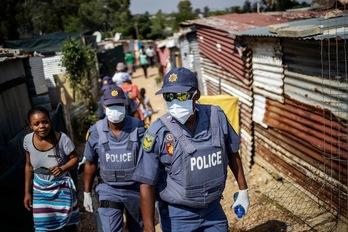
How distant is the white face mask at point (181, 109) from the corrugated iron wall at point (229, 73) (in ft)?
13.5

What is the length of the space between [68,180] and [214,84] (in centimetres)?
670

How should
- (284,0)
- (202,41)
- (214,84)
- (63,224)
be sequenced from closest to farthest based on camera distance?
(63,224), (214,84), (202,41), (284,0)

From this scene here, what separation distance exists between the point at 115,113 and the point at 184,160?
133cm

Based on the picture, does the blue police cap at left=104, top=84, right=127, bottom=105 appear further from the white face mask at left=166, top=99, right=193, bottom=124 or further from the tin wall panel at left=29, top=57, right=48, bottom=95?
the tin wall panel at left=29, top=57, right=48, bottom=95

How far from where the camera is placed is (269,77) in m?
5.62

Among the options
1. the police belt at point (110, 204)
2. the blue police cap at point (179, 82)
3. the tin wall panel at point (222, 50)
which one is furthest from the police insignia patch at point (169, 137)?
the tin wall panel at point (222, 50)

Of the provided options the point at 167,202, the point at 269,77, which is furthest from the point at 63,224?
the point at 269,77

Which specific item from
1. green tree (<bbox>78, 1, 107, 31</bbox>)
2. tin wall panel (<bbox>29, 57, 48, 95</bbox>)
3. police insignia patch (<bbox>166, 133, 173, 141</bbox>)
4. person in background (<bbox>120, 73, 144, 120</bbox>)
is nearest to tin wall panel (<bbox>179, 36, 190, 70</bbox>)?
person in background (<bbox>120, 73, 144, 120</bbox>)

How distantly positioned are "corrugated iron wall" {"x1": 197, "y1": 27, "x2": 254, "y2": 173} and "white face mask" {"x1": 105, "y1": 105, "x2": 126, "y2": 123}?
3.46m

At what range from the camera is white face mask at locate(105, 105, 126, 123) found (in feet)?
11.6

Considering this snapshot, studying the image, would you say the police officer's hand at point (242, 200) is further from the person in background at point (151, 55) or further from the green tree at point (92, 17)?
the green tree at point (92, 17)

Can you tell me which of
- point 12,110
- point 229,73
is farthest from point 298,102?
point 12,110

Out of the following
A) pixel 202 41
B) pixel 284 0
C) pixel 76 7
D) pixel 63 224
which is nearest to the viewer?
pixel 63 224

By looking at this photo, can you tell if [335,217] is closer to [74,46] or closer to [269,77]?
[269,77]
